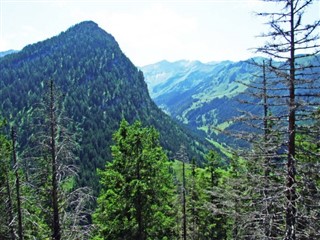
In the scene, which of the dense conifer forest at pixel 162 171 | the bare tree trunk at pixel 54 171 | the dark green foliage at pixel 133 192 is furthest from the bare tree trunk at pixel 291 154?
the bare tree trunk at pixel 54 171

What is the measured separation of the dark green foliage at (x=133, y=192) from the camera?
2308cm

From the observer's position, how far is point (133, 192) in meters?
22.7

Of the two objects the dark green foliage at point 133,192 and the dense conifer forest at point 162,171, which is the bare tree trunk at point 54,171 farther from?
the dark green foliage at point 133,192

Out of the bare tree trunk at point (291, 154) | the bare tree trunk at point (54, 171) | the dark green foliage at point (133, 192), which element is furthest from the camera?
the dark green foliage at point (133, 192)

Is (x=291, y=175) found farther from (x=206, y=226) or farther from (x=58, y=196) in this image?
(x=206, y=226)

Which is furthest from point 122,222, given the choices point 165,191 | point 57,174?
point 57,174

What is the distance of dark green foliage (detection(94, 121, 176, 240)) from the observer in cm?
2308

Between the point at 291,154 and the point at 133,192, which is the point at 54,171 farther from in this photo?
the point at 291,154

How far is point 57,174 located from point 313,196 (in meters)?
12.4

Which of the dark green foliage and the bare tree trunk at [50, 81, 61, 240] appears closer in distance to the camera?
the bare tree trunk at [50, 81, 61, 240]

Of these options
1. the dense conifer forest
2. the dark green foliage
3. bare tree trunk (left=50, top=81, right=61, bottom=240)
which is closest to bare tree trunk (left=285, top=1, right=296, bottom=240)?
the dense conifer forest

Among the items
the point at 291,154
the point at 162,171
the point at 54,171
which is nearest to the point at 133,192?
the point at 162,171

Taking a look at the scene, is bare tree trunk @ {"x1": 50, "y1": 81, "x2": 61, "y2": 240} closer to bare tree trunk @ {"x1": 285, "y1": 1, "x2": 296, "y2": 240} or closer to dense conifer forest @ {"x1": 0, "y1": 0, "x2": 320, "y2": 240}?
dense conifer forest @ {"x1": 0, "y1": 0, "x2": 320, "y2": 240}

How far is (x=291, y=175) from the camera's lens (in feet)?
45.2
